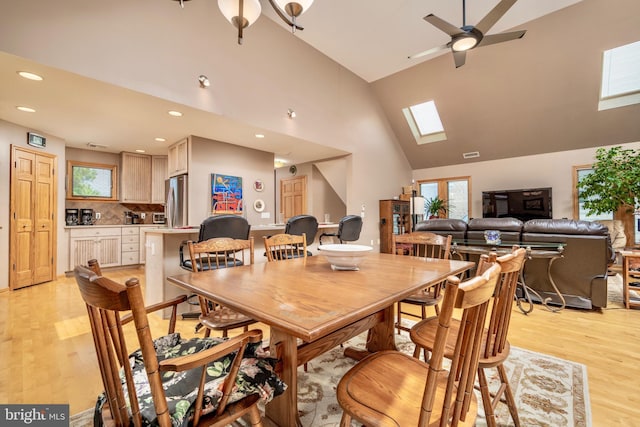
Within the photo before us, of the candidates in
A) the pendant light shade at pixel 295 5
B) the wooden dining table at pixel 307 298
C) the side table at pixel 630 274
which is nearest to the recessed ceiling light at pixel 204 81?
the pendant light shade at pixel 295 5

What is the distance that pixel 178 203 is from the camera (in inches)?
172

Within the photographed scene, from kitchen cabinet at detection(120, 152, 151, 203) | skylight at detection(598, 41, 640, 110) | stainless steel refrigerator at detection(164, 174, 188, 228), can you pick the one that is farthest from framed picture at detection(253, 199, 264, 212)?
skylight at detection(598, 41, 640, 110)

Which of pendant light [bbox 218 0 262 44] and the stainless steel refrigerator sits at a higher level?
pendant light [bbox 218 0 262 44]

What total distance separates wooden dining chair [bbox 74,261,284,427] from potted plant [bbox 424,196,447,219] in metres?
6.89

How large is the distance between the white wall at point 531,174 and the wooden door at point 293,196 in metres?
3.69

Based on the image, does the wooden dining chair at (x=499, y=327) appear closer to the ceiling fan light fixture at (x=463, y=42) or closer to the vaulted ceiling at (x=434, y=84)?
the ceiling fan light fixture at (x=463, y=42)

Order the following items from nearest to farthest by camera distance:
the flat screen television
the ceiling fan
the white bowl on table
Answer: the white bowl on table < the ceiling fan < the flat screen television

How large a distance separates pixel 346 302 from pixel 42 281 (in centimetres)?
568

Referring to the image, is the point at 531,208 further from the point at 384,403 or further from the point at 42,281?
the point at 42,281

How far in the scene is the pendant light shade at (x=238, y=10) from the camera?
2.12 m

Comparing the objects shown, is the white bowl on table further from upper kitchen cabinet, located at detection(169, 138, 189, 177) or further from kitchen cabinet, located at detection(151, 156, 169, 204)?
kitchen cabinet, located at detection(151, 156, 169, 204)

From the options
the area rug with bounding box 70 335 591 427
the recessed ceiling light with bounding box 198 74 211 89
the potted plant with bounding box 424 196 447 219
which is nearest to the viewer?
the area rug with bounding box 70 335 591 427

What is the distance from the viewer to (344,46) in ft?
15.3

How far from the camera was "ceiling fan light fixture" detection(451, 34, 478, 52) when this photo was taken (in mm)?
3092
